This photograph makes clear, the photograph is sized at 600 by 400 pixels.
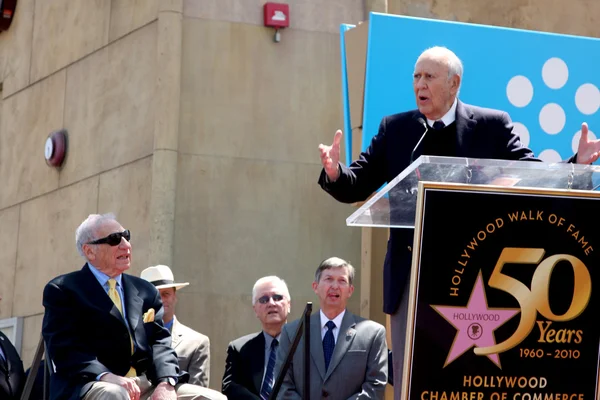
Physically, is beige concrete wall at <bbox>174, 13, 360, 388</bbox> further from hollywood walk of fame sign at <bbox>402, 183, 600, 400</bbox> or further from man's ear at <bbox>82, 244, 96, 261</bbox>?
hollywood walk of fame sign at <bbox>402, 183, 600, 400</bbox>

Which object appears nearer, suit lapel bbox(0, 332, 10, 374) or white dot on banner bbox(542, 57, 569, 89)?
suit lapel bbox(0, 332, 10, 374)

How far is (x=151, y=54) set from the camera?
875 centimetres

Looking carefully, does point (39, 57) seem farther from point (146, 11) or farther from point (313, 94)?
point (313, 94)

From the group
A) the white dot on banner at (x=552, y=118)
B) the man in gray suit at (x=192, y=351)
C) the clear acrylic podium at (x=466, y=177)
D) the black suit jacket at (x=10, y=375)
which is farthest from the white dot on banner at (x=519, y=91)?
the clear acrylic podium at (x=466, y=177)

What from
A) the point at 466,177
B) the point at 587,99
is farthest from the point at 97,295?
the point at 587,99

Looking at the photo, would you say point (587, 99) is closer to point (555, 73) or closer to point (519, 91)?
point (555, 73)

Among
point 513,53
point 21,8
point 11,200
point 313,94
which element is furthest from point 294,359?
point 21,8

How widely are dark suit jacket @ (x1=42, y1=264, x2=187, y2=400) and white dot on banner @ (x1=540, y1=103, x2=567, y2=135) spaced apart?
3080mm

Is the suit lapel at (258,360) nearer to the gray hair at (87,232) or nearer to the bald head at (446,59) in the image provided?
the gray hair at (87,232)

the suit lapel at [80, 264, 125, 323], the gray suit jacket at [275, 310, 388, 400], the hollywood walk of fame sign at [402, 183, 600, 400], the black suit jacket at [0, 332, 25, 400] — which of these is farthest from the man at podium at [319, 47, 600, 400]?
the black suit jacket at [0, 332, 25, 400]

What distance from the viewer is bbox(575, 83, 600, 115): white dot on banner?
7242 mm

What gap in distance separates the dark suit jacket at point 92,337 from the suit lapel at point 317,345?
2.47ft

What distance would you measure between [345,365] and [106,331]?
1.26 metres

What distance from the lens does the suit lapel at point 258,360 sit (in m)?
6.30
